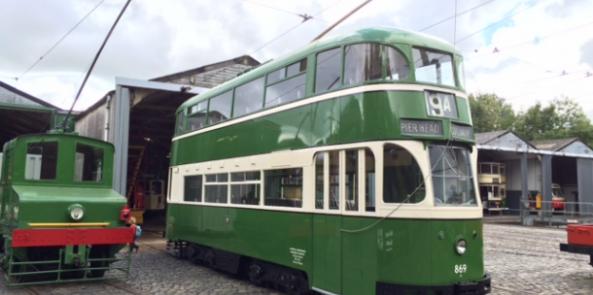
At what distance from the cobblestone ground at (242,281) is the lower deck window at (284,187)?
5.38ft

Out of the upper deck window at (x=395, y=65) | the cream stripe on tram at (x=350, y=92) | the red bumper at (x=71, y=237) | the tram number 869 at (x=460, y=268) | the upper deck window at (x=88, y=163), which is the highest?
the upper deck window at (x=395, y=65)

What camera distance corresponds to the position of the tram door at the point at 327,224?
23.7 feet

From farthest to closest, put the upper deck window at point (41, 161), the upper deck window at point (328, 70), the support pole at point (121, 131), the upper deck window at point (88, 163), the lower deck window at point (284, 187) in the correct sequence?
1. the support pole at point (121, 131)
2. the upper deck window at point (88, 163)
3. the upper deck window at point (41, 161)
4. the lower deck window at point (284, 187)
5. the upper deck window at point (328, 70)

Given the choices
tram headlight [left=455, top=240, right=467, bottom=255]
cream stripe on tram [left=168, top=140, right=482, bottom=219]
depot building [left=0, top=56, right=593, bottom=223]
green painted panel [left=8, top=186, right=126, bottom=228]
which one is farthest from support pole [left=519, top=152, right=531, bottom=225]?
green painted panel [left=8, top=186, right=126, bottom=228]

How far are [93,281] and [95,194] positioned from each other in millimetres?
1613

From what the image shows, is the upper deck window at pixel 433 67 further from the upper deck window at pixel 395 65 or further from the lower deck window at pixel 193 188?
the lower deck window at pixel 193 188

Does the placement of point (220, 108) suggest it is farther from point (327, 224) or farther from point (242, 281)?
point (327, 224)

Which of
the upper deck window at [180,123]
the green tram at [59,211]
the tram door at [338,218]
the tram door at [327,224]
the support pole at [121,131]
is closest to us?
the tram door at [338,218]

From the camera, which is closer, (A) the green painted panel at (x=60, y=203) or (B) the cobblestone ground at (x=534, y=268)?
(A) the green painted panel at (x=60, y=203)

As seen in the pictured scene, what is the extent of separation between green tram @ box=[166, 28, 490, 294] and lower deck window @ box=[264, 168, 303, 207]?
2 cm

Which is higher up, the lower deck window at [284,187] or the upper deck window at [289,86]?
the upper deck window at [289,86]

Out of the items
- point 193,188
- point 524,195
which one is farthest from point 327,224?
point 524,195

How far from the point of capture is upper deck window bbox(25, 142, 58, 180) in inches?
377

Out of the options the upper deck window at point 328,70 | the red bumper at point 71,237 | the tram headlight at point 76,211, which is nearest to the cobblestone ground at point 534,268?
the upper deck window at point 328,70
